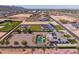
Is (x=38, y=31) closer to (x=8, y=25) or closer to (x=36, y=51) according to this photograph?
(x=36, y=51)

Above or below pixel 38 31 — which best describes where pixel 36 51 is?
below

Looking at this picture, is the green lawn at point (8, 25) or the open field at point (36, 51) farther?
the green lawn at point (8, 25)

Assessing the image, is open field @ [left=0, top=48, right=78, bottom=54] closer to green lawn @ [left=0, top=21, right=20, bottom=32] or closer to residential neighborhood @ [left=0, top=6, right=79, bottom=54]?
residential neighborhood @ [left=0, top=6, right=79, bottom=54]

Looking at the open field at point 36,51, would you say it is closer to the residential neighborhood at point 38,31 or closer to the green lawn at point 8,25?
the residential neighborhood at point 38,31

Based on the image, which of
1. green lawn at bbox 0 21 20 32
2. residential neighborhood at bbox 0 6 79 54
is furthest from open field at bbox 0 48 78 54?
Result: green lawn at bbox 0 21 20 32

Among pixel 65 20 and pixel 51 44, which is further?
pixel 65 20

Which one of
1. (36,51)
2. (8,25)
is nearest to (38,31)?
(36,51)

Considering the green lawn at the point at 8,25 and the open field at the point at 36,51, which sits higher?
the green lawn at the point at 8,25

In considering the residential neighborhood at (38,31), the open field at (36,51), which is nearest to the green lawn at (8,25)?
the residential neighborhood at (38,31)

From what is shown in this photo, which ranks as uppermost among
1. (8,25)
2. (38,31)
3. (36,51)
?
(8,25)
